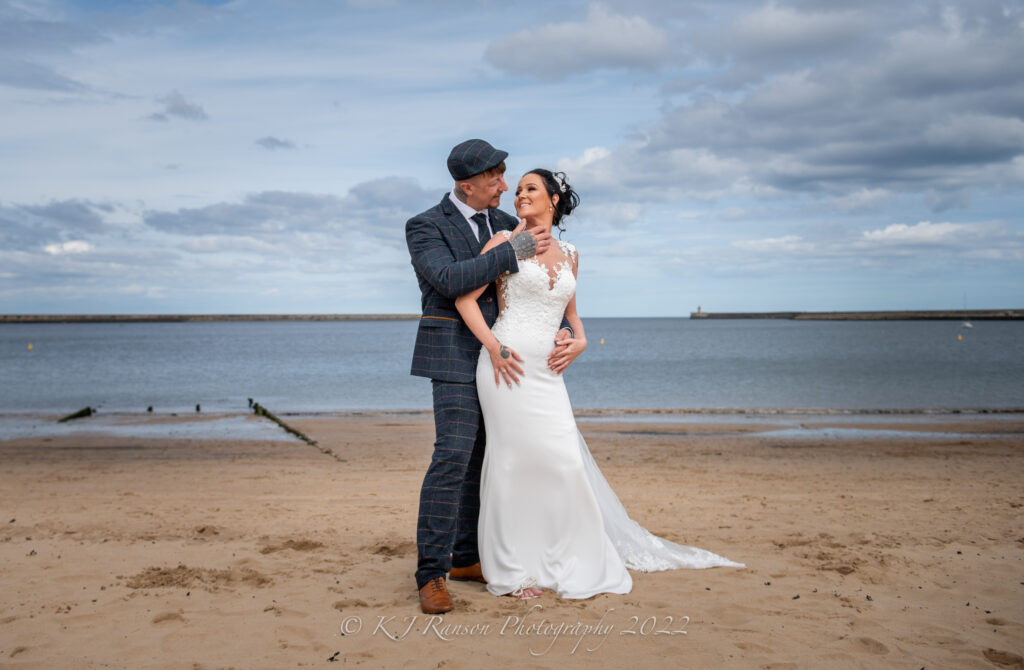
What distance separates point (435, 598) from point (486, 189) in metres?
2.06

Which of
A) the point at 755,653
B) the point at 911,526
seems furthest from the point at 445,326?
the point at 911,526

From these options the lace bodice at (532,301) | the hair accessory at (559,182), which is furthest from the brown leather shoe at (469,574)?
the hair accessory at (559,182)

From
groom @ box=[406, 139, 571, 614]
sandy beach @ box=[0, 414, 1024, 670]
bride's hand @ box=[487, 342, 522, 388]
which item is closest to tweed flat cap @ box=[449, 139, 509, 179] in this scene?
groom @ box=[406, 139, 571, 614]

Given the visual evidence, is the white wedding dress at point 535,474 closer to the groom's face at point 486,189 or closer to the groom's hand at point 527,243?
the groom's hand at point 527,243

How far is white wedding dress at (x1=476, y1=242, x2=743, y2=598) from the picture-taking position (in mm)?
3932

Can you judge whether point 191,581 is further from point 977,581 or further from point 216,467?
point 216,467

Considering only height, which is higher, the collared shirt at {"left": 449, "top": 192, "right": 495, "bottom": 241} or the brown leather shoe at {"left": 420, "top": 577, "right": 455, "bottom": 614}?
the collared shirt at {"left": 449, "top": 192, "right": 495, "bottom": 241}

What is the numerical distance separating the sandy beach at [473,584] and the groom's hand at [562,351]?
1.18m

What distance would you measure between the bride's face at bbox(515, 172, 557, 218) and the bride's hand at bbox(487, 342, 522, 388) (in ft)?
2.36

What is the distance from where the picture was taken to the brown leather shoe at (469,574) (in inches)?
168

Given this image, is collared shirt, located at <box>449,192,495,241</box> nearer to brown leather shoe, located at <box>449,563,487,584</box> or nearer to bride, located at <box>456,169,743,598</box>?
bride, located at <box>456,169,743,598</box>

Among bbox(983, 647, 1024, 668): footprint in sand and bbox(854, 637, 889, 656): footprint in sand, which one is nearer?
bbox(983, 647, 1024, 668): footprint in sand

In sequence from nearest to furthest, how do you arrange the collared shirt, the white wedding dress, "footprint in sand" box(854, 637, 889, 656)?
1. "footprint in sand" box(854, 637, 889, 656)
2. the white wedding dress
3. the collared shirt

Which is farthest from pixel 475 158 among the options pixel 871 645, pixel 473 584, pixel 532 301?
pixel 871 645
